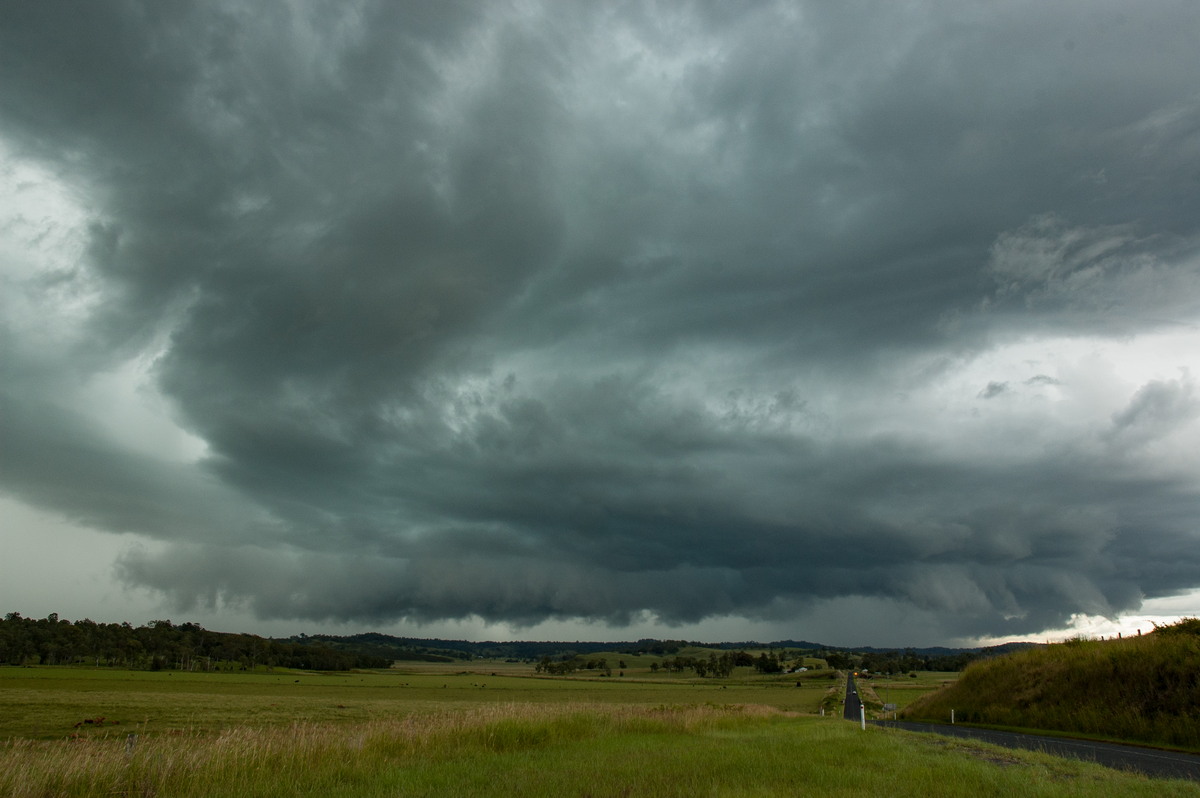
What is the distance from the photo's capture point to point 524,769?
17688mm

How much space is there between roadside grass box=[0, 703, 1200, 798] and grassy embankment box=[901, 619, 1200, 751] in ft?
43.4

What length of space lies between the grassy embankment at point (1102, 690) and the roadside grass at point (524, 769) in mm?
13234

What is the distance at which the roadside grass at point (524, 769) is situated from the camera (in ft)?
46.2

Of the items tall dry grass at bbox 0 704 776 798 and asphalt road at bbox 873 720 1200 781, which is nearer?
tall dry grass at bbox 0 704 776 798

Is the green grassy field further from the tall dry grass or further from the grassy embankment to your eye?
the grassy embankment

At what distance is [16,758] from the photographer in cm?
1526

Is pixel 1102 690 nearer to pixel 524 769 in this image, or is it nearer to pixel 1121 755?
pixel 1121 755

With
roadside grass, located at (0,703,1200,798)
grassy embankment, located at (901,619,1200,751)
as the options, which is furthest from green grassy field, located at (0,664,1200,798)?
grassy embankment, located at (901,619,1200,751)

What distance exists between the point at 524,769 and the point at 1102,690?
109 ft

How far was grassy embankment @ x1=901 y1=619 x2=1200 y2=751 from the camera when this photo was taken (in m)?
29.7

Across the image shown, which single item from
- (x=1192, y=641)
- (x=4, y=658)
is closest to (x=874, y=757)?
(x=1192, y=641)

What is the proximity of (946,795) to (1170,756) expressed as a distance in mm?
17884

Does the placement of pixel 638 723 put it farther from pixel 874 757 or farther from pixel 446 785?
pixel 446 785

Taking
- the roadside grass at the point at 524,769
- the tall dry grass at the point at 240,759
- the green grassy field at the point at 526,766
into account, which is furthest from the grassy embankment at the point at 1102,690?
the tall dry grass at the point at 240,759
